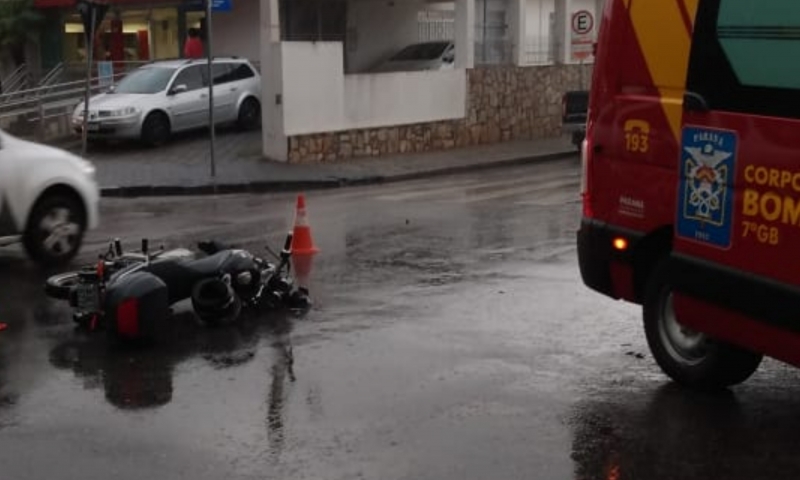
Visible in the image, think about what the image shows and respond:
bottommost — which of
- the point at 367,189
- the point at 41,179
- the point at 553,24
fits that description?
the point at 367,189

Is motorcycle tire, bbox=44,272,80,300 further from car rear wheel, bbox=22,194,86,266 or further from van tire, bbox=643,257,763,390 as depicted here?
van tire, bbox=643,257,763,390

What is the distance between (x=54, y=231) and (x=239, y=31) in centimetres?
1864

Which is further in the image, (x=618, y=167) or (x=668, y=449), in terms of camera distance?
(x=618, y=167)

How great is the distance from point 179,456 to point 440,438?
1286 mm

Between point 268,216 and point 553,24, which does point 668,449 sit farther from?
point 553,24

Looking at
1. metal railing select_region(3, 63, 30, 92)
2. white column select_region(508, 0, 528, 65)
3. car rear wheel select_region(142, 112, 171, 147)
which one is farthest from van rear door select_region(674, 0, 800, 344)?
metal railing select_region(3, 63, 30, 92)

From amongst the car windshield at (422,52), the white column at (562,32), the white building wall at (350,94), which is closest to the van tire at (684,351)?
the white building wall at (350,94)

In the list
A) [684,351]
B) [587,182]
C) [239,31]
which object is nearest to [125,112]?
[239,31]

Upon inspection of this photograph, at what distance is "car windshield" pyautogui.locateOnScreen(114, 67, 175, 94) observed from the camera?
74.4 ft

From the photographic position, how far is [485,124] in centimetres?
2447

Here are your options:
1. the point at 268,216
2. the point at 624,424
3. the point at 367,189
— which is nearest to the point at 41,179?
the point at 268,216

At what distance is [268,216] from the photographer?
14234 millimetres

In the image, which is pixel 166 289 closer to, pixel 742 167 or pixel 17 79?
pixel 742 167

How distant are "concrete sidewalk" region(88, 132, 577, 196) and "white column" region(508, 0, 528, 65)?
2.15 metres
